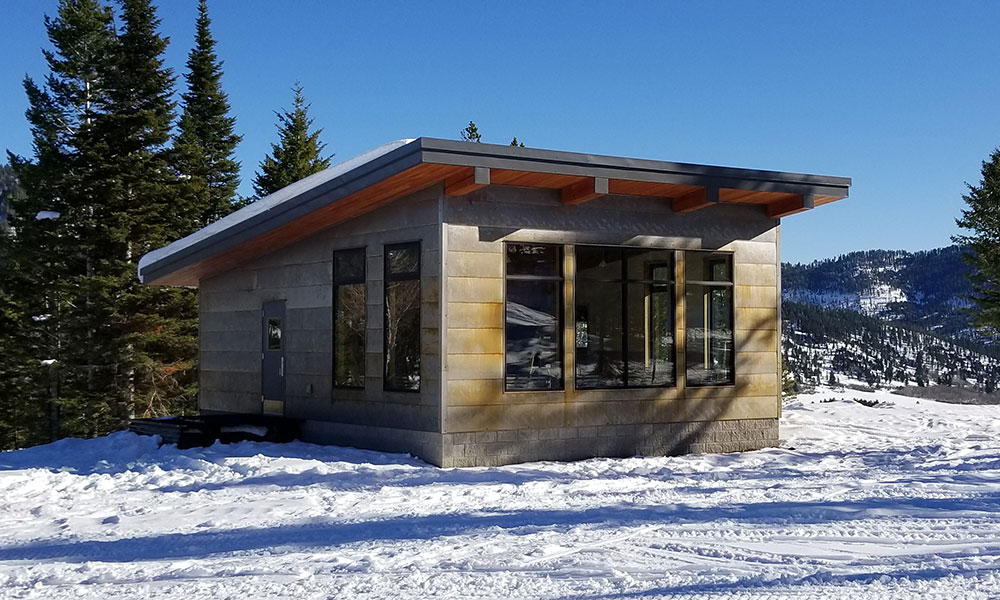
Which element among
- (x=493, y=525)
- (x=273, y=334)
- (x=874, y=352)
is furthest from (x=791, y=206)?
(x=874, y=352)

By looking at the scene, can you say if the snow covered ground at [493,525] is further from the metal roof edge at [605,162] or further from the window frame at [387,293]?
the metal roof edge at [605,162]

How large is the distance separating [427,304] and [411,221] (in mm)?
1032

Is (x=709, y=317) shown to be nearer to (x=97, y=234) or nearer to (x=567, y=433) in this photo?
(x=567, y=433)

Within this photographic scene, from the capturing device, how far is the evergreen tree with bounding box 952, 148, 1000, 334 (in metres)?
32.6

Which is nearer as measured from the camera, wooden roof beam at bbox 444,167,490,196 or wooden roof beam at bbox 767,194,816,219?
wooden roof beam at bbox 444,167,490,196

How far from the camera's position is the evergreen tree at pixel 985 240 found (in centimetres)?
3262

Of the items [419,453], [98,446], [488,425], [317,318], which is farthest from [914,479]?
[98,446]

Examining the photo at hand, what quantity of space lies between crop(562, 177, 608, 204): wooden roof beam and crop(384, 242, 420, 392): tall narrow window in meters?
1.87

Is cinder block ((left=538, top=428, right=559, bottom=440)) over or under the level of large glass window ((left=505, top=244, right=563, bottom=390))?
under

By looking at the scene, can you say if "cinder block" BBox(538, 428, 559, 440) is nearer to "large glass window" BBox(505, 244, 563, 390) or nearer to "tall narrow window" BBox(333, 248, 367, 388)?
"large glass window" BBox(505, 244, 563, 390)

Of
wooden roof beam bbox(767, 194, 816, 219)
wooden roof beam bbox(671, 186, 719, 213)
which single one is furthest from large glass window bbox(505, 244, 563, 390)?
wooden roof beam bbox(767, 194, 816, 219)

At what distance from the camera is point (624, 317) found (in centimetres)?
1120

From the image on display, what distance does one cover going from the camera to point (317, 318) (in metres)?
12.1

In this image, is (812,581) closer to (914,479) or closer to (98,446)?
(914,479)
